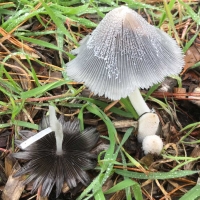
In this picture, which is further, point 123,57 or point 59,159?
point 59,159

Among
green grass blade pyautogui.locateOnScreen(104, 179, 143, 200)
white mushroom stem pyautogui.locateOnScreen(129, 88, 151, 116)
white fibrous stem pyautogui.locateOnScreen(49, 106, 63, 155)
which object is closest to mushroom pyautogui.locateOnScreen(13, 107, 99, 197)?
white fibrous stem pyautogui.locateOnScreen(49, 106, 63, 155)

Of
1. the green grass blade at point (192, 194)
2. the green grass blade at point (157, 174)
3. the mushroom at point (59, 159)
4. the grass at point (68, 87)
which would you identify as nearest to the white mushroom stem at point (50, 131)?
the mushroom at point (59, 159)

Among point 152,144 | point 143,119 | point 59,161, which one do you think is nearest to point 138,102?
point 143,119

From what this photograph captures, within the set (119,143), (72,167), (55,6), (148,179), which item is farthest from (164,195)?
(55,6)

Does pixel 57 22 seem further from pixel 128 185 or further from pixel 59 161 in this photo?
pixel 128 185

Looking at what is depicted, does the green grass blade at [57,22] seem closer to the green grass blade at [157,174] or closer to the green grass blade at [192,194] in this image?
the green grass blade at [157,174]
